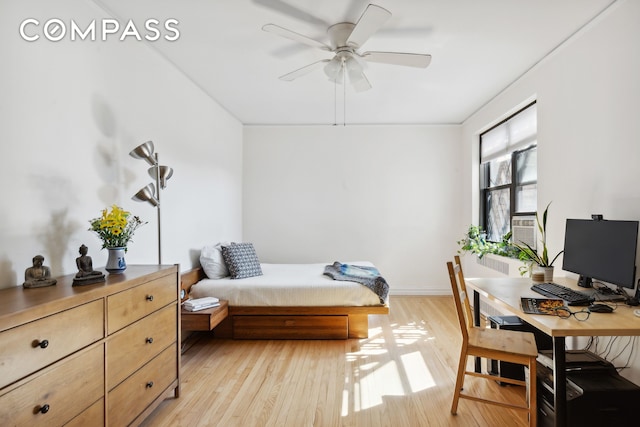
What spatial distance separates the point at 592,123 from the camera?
2578 mm

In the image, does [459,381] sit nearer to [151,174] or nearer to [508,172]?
[151,174]

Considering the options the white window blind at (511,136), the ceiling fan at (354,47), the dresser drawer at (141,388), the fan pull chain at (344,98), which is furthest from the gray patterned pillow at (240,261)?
the white window blind at (511,136)

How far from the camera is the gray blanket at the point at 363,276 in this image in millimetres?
3570

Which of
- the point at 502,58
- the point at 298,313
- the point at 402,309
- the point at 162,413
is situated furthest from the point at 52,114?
the point at 402,309

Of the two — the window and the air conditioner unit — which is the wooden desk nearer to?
the air conditioner unit

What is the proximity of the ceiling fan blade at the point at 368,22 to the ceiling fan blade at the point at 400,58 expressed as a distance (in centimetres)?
15

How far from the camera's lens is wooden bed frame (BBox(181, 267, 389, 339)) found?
11.6 ft

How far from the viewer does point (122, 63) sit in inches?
103

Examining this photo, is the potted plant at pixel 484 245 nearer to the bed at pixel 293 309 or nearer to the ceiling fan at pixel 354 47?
the bed at pixel 293 309

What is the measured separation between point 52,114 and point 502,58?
3395 mm

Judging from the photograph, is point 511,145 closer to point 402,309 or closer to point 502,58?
point 502,58

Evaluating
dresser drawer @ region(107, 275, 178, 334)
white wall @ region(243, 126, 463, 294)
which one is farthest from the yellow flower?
white wall @ region(243, 126, 463, 294)

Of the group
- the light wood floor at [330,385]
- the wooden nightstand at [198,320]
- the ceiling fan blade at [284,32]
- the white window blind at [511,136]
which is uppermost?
the ceiling fan blade at [284,32]

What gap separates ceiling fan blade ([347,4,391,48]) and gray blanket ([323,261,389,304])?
2208 mm
